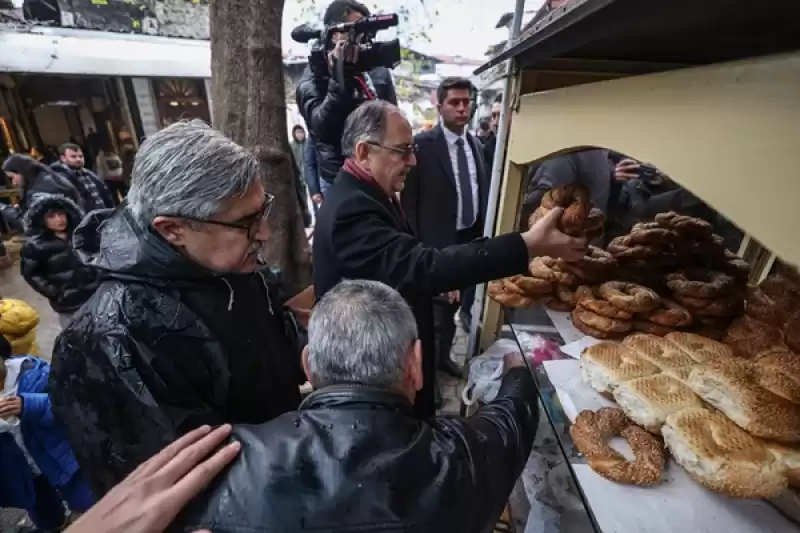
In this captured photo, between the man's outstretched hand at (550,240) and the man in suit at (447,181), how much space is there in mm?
1877

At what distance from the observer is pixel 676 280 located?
1.54 m

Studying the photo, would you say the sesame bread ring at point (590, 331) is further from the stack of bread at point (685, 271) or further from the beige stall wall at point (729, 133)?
the beige stall wall at point (729, 133)

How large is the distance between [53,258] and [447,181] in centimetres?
321

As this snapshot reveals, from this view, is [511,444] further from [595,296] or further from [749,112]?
[749,112]

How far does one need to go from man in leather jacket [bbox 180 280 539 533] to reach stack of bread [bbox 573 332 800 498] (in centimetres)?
35

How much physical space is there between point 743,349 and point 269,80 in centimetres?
317

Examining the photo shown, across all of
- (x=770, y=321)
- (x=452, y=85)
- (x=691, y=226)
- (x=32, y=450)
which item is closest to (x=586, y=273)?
(x=691, y=226)

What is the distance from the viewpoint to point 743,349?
128cm

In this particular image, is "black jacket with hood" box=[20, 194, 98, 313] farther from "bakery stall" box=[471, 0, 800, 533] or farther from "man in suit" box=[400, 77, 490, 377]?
"bakery stall" box=[471, 0, 800, 533]

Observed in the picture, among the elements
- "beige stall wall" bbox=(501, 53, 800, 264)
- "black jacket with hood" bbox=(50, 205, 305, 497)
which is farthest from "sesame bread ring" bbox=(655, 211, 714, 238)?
"black jacket with hood" bbox=(50, 205, 305, 497)

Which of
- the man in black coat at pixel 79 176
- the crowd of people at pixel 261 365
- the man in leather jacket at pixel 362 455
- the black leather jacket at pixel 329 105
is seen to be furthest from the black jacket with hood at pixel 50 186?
the man in leather jacket at pixel 362 455

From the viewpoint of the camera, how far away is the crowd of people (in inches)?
34.9

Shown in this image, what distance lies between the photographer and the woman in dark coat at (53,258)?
332 centimetres

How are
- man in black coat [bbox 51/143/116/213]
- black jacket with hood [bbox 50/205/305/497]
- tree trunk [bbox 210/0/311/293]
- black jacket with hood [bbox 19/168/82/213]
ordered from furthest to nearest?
man in black coat [bbox 51/143/116/213]
black jacket with hood [bbox 19/168/82/213]
tree trunk [bbox 210/0/311/293]
black jacket with hood [bbox 50/205/305/497]
